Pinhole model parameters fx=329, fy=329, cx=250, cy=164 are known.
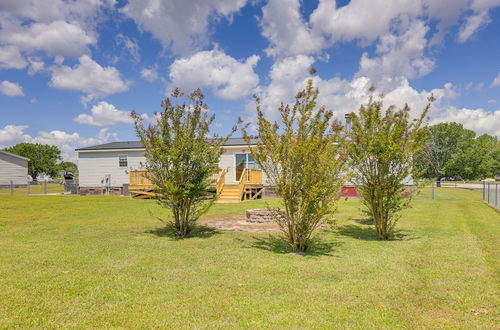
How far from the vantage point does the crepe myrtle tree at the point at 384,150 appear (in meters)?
7.52

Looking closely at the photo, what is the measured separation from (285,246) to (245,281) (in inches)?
102

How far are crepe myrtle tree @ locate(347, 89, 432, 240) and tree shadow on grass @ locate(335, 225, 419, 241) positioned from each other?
702 mm

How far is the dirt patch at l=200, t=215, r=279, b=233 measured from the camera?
982 centimetres

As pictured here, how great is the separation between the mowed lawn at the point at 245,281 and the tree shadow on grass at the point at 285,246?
0.02 meters

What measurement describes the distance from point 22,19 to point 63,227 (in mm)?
10456

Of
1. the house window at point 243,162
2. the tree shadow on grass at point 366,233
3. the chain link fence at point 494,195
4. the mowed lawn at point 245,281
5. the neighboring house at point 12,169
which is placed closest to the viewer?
the mowed lawn at point 245,281

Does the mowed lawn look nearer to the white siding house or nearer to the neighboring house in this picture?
the white siding house

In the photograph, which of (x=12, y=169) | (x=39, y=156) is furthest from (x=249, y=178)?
(x=39, y=156)

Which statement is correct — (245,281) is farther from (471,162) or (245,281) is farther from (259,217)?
(471,162)

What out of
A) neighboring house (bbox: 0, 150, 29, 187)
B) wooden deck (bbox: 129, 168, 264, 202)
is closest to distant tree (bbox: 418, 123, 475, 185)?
wooden deck (bbox: 129, 168, 264, 202)

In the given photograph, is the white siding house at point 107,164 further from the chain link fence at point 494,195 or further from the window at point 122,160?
the chain link fence at point 494,195

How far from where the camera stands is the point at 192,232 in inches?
367

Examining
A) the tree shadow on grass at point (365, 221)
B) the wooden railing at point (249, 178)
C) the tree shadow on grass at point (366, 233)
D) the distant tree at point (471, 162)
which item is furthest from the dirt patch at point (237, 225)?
the distant tree at point (471, 162)

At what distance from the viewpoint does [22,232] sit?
8.88 m
